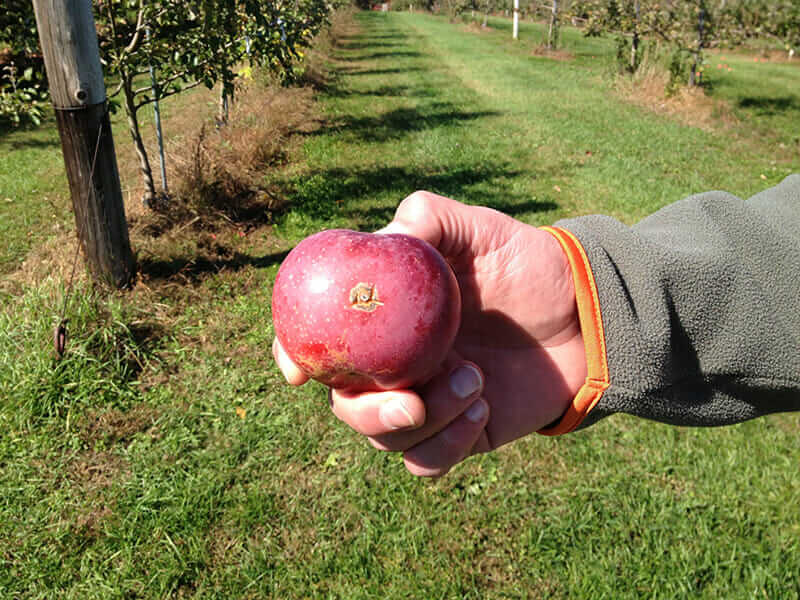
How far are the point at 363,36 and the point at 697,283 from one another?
30492mm

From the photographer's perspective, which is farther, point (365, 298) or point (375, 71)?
point (375, 71)

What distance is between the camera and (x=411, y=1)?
70.5m

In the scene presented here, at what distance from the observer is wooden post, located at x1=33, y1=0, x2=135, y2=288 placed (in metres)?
3.50

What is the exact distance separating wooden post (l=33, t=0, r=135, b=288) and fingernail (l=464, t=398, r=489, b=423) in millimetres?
3334

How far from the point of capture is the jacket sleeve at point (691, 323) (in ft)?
5.10

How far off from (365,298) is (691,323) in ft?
3.21

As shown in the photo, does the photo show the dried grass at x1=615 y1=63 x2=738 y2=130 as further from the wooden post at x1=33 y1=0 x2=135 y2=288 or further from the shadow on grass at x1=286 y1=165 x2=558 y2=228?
the wooden post at x1=33 y1=0 x2=135 y2=288

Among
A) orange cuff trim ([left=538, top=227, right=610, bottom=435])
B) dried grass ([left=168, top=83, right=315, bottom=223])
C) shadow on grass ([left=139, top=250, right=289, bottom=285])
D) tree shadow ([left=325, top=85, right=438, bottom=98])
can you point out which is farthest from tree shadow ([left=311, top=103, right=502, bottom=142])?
orange cuff trim ([left=538, top=227, right=610, bottom=435])

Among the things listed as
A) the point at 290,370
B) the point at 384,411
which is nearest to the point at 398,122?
the point at 290,370

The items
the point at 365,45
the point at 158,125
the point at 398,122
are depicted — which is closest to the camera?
the point at 158,125

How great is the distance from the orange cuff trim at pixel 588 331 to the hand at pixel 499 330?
0.53 ft

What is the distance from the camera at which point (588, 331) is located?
62.7 inches

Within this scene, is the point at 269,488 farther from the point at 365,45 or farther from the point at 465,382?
the point at 365,45

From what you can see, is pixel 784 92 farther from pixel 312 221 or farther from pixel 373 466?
pixel 373 466
